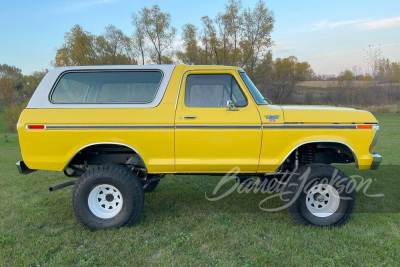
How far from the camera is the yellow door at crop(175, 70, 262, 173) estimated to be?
12.5ft

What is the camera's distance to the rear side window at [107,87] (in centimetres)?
397

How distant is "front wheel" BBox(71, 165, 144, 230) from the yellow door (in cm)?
68

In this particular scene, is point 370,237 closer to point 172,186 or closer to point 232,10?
point 172,186

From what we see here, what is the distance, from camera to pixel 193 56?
3116cm

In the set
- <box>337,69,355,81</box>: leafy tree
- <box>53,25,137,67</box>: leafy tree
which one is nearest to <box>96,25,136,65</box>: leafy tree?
<box>53,25,137,67</box>: leafy tree

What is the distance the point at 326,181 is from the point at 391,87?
3410 centimetres

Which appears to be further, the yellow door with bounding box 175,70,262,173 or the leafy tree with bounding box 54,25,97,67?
the leafy tree with bounding box 54,25,97,67

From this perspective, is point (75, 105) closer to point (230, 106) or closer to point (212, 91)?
point (212, 91)

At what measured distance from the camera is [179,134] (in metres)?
3.82

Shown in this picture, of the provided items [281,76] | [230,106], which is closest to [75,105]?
[230,106]

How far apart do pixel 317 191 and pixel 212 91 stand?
6.48 feet

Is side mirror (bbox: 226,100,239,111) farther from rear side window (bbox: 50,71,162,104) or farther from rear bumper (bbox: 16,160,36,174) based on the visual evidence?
rear bumper (bbox: 16,160,36,174)

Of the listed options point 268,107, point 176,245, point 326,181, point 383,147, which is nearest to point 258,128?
point 268,107

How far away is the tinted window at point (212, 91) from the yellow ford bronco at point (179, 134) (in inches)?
0.5
